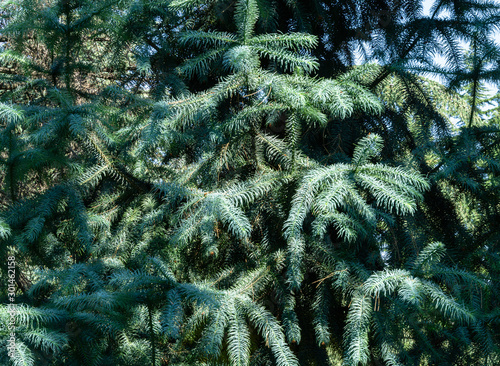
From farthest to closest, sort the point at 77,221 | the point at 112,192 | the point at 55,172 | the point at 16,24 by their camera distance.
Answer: the point at 55,172 → the point at 112,192 → the point at 16,24 → the point at 77,221

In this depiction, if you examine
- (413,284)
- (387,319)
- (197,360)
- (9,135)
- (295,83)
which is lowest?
(197,360)

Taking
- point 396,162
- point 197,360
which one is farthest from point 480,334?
point 197,360

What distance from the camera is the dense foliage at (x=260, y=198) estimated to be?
5.04 feet

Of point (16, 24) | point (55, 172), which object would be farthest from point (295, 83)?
point (55, 172)

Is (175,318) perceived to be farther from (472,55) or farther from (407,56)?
(472,55)

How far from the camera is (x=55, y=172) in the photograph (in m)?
2.75

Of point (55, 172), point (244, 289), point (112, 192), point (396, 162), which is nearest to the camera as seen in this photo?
point (244, 289)

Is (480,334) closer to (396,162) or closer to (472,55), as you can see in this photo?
(396,162)

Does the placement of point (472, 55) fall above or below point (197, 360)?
above

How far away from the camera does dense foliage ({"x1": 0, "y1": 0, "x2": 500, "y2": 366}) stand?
154cm

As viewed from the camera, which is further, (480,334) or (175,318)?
(480,334)

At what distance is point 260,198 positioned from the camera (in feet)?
6.25

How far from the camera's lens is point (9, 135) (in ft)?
5.84

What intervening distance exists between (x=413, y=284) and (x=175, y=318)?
0.81m
